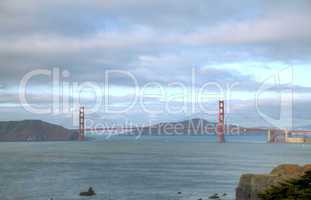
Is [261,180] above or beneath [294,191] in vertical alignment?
beneath

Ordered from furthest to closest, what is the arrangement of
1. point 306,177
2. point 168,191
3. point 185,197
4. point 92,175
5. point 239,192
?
point 92,175
point 168,191
point 185,197
point 239,192
point 306,177

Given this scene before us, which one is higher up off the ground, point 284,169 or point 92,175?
point 284,169

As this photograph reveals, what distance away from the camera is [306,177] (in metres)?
23.2

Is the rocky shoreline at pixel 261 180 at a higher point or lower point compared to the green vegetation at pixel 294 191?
lower

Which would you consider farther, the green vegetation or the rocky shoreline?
the rocky shoreline

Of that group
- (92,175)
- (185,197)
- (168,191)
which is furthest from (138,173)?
(185,197)

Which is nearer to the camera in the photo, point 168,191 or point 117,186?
point 168,191

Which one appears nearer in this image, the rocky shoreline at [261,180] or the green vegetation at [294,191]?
the green vegetation at [294,191]

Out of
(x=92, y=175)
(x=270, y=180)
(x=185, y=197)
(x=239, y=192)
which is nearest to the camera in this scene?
(x=270, y=180)

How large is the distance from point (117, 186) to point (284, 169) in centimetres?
2360

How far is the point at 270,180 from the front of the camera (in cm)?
3319

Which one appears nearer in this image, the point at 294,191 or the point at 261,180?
the point at 294,191

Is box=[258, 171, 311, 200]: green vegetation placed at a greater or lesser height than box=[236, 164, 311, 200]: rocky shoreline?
greater

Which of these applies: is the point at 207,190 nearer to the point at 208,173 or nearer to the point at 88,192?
the point at 88,192
